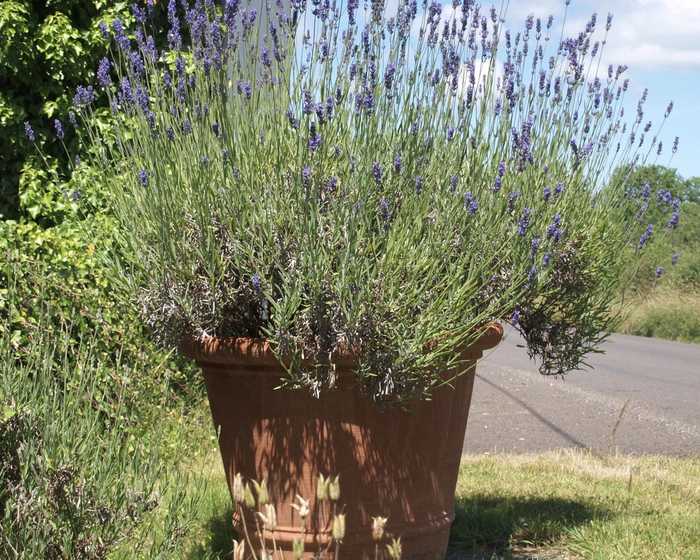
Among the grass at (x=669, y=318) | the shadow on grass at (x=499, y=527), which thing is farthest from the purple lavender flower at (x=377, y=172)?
the grass at (x=669, y=318)

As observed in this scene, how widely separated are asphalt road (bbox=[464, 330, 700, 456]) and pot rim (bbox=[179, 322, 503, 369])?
2.04 meters

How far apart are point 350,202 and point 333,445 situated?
0.84 m

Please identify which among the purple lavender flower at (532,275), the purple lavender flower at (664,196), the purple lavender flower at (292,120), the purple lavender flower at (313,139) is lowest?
the purple lavender flower at (532,275)

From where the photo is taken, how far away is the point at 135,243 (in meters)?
3.14

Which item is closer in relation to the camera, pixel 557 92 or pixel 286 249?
pixel 286 249

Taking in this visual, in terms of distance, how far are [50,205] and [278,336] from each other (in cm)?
452

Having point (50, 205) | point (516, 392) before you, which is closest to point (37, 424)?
point (50, 205)

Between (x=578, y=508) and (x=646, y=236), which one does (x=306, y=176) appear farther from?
(x=578, y=508)

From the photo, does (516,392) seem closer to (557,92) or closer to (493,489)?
(493,489)

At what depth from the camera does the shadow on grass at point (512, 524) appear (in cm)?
398

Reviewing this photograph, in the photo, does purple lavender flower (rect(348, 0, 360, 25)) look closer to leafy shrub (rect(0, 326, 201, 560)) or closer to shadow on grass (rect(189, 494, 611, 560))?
leafy shrub (rect(0, 326, 201, 560))

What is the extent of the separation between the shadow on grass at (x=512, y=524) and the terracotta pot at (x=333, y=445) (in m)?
0.78

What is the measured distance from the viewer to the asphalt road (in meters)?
7.45

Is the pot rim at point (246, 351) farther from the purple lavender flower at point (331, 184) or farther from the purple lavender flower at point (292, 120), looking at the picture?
the purple lavender flower at point (292, 120)
